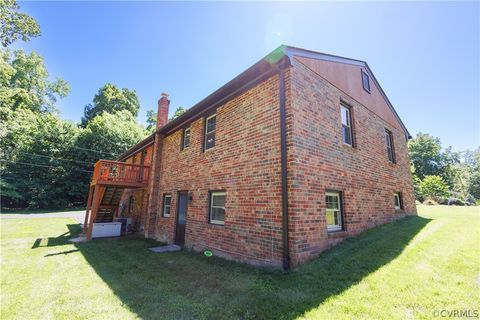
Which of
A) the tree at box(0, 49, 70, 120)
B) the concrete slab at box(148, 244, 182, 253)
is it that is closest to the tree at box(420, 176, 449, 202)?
the concrete slab at box(148, 244, 182, 253)

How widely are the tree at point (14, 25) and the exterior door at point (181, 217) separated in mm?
10838

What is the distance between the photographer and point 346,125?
7.41 m

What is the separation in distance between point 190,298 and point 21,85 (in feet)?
130

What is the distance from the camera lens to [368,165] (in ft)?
25.1

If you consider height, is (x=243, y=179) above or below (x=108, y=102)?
below

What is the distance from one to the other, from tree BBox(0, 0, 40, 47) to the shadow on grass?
11.4 meters

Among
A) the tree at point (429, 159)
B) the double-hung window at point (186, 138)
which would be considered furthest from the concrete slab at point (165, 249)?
the tree at point (429, 159)

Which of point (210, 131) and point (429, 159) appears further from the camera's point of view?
point (429, 159)

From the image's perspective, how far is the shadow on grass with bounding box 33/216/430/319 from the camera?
336cm

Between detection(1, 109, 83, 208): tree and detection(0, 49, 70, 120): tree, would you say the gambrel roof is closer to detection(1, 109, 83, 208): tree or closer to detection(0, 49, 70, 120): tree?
detection(1, 109, 83, 208): tree

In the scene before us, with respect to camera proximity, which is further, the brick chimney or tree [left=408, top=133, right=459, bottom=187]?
tree [left=408, top=133, right=459, bottom=187]

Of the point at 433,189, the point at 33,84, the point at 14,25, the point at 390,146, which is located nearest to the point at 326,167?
the point at 390,146

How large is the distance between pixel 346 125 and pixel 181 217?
23.5 feet

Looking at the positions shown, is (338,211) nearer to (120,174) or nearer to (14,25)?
(120,174)
